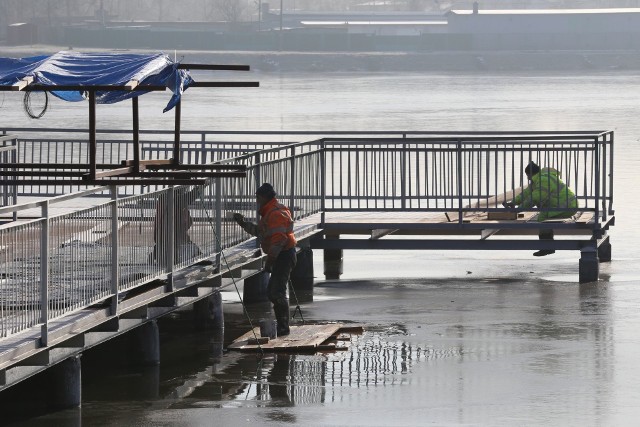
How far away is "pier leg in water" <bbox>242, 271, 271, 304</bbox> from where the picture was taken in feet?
56.1

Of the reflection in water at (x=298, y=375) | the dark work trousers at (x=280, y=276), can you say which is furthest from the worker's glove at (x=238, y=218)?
the reflection in water at (x=298, y=375)

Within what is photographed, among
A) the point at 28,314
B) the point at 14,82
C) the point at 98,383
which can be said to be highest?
the point at 14,82

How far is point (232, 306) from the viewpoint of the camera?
1694cm

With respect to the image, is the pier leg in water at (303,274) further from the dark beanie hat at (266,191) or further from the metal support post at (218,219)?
the dark beanie hat at (266,191)

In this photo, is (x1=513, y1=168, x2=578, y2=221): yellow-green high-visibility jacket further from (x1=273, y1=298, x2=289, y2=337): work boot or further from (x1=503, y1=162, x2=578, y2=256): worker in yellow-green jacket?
(x1=273, y1=298, x2=289, y2=337): work boot

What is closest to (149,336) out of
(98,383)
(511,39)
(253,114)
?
(98,383)

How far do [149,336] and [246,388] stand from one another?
1.37m

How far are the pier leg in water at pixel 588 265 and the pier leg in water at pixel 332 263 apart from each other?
10.2 feet

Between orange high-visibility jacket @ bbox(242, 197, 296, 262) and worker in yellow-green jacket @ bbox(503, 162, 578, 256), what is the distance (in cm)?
527

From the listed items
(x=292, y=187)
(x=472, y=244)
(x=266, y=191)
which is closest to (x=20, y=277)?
(x=266, y=191)

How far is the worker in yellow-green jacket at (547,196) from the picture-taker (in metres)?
18.9

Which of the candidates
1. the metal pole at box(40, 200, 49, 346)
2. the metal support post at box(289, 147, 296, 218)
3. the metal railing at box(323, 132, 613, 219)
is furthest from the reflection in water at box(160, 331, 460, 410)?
the metal railing at box(323, 132, 613, 219)

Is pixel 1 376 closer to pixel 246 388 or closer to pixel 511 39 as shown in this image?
pixel 246 388

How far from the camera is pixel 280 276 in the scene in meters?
14.4
